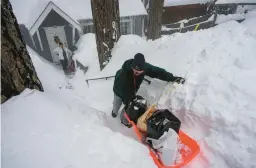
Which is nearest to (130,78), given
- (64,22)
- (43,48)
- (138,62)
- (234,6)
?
(138,62)

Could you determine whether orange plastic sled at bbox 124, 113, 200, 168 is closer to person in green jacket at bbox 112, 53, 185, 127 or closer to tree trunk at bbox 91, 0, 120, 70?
person in green jacket at bbox 112, 53, 185, 127

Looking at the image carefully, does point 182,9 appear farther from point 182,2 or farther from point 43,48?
point 43,48

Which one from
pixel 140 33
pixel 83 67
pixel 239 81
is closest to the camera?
pixel 239 81

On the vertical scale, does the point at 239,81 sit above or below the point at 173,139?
above

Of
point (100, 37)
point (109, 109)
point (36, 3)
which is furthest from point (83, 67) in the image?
point (36, 3)

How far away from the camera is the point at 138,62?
3.67 m

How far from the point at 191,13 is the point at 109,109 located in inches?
663

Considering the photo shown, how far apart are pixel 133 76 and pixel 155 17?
22.4ft

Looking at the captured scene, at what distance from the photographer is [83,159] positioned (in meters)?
2.30

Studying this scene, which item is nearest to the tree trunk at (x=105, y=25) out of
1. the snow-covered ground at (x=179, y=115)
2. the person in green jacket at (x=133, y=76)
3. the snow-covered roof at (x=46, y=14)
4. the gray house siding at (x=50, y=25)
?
the snow-covered ground at (x=179, y=115)

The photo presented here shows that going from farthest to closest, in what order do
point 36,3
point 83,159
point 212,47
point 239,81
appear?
point 36,3 < point 212,47 < point 239,81 < point 83,159

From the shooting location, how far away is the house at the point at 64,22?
14.6m

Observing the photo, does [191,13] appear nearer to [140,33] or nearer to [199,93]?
[140,33]

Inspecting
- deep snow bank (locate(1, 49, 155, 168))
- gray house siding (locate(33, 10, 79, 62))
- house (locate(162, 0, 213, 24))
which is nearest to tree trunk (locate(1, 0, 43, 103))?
deep snow bank (locate(1, 49, 155, 168))
